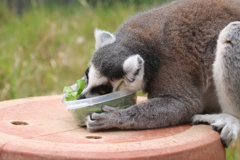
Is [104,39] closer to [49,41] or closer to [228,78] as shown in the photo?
[228,78]

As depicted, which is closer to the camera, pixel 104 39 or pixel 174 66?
pixel 174 66

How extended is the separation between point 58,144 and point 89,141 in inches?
10.7

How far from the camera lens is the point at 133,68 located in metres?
3.33

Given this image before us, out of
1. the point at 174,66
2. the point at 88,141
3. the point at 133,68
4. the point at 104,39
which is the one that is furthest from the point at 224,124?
the point at 104,39

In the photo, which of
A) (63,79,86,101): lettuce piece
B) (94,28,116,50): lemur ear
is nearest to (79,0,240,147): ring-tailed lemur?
(94,28,116,50): lemur ear

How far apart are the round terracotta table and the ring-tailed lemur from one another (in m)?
0.15

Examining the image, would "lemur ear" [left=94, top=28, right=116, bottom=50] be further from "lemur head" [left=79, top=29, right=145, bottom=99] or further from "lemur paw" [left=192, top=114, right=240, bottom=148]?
"lemur paw" [left=192, top=114, right=240, bottom=148]

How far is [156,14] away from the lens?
393cm

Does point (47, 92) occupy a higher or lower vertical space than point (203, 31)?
lower

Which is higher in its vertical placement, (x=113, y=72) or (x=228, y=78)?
(x=113, y=72)

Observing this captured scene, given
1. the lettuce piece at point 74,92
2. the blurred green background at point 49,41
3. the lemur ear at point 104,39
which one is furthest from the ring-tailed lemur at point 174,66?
the blurred green background at point 49,41

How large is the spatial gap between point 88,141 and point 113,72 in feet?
2.61

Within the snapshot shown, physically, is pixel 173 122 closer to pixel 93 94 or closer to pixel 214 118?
pixel 214 118

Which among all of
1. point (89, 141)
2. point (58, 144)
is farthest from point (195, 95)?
point (58, 144)
